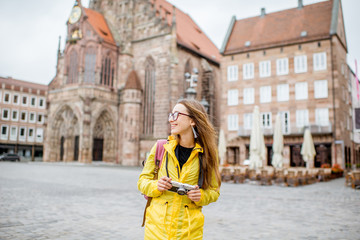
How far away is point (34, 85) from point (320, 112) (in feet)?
155

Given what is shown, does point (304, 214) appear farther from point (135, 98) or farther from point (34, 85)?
point (34, 85)

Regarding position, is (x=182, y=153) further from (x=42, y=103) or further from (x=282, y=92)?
(x=42, y=103)

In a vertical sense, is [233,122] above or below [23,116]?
below

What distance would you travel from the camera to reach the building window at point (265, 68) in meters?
29.3

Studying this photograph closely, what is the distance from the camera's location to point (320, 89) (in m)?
26.9

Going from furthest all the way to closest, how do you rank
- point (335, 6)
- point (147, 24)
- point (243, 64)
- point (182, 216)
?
point (147, 24), point (243, 64), point (335, 6), point (182, 216)

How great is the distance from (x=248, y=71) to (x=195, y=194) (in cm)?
2912

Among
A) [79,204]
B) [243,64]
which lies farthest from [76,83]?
[79,204]

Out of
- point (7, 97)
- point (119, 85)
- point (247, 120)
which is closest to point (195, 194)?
point (247, 120)

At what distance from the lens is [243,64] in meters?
30.6

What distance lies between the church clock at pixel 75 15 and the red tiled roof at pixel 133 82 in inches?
338

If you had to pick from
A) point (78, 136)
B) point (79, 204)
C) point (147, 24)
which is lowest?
point (79, 204)

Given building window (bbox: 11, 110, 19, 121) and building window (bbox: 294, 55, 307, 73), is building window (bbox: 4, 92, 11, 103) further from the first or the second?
building window (bbox: 294, 55, 307, 73)

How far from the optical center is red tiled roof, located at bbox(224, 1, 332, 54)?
2833 centimetres
